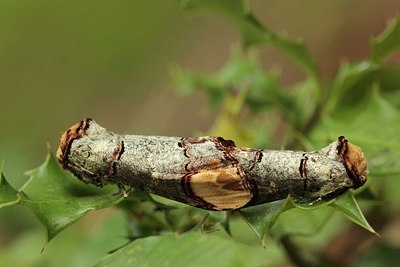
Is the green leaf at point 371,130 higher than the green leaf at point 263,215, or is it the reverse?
the green leaf at point 371,130

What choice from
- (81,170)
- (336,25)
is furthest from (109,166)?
(336,25)

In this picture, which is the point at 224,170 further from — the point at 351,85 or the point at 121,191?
the point at 351,85

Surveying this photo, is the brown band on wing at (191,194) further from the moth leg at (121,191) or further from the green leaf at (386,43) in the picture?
the green leaf at (386,43)

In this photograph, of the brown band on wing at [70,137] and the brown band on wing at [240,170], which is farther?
the brown band on wing at [70,137]

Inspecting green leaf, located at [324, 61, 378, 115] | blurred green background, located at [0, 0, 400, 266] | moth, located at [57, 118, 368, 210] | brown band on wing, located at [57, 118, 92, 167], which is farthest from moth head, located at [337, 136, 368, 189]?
blurred green background, located at [0, 0, 400, 266]

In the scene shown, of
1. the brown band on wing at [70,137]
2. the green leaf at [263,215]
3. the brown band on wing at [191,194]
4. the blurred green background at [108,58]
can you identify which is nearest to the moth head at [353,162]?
the green leaf at [263,215]

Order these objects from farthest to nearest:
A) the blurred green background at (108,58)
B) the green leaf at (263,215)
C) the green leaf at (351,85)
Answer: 1. the blurred green background at (108,58)
2. the green leaf at (351,85)
3. the green leaf at (263,215)

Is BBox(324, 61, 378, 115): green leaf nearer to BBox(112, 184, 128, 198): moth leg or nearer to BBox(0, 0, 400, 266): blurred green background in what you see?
BBox(112, 184, 128, 198): moth leg
